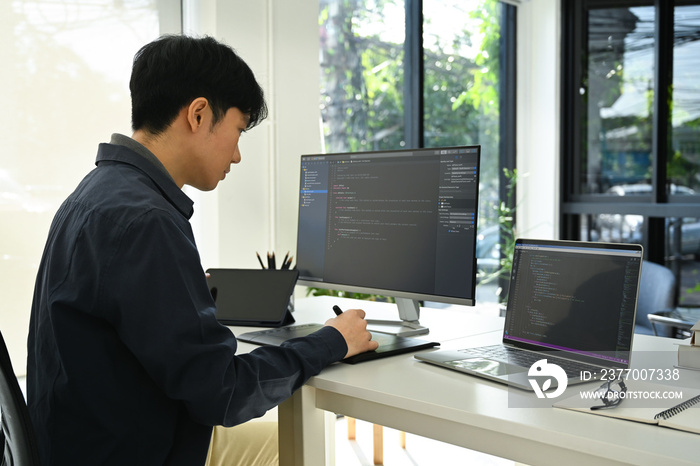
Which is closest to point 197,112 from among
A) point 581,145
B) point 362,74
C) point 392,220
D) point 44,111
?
point 392,220

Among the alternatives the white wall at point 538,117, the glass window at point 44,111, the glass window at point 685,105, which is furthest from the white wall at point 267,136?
the glass window at point 685,105

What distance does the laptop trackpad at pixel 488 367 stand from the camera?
1.36 m

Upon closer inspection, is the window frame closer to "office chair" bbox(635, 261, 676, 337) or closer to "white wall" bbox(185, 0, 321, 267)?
"office chair" bbox(635, 261, 676, 337)

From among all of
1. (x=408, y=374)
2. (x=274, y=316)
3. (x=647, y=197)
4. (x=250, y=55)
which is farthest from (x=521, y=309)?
(x=647, y=197)

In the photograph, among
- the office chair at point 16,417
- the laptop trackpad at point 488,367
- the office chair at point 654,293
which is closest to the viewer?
the office chair at point 16,417

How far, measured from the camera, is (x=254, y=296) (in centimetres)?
200

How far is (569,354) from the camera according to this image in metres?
1.45

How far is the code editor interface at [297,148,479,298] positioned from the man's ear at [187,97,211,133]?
0.70 meters

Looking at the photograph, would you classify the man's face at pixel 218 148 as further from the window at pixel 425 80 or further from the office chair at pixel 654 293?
the office chair at pixel 654 293

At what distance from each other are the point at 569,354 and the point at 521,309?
16 centimetres

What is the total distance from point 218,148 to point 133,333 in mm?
436

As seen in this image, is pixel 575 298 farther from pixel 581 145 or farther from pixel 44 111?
pixel 581 145

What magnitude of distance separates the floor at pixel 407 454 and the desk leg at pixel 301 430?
1.51 meters

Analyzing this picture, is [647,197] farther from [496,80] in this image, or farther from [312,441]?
[312,441]
